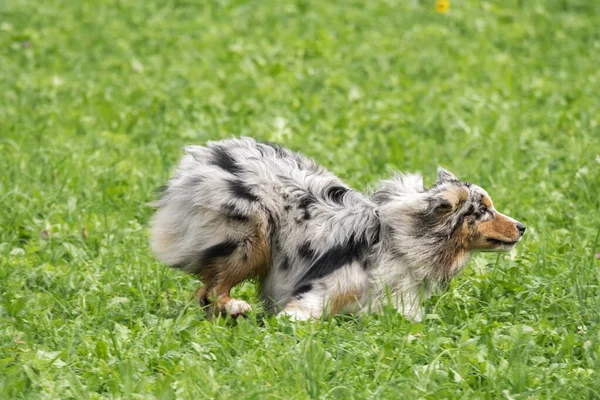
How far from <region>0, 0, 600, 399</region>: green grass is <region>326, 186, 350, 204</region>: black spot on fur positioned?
0.72m

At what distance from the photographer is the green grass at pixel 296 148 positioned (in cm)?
498

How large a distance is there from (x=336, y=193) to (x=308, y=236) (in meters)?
0.37

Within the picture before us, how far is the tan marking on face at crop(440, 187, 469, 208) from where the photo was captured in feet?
18.7

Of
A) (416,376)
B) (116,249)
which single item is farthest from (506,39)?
(416,376)

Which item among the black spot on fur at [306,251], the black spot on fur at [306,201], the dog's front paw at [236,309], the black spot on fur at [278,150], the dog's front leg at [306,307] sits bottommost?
the dog's front paw at [236,309]

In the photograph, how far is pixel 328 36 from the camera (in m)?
11.4

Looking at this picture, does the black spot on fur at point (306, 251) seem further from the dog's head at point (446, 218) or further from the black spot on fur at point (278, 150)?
the black spot on fur at point (278, 150)

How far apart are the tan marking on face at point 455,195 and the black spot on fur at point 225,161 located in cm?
111

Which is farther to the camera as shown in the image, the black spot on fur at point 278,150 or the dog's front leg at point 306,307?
the black spot on fur at point 278,150

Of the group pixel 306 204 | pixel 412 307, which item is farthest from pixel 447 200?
pixel 306 204

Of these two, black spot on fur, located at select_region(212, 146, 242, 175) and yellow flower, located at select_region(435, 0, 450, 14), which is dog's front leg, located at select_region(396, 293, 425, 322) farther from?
yellow flower, located at select_region(435, 0, 450, 14)

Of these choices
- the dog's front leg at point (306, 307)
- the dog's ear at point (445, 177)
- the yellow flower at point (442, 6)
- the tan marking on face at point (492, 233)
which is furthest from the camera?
the yellow flower at point (442, 6)

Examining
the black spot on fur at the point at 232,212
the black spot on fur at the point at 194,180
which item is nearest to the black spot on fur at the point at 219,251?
the black spot on fur at the point at 232,212

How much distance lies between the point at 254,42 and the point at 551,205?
182 inches
